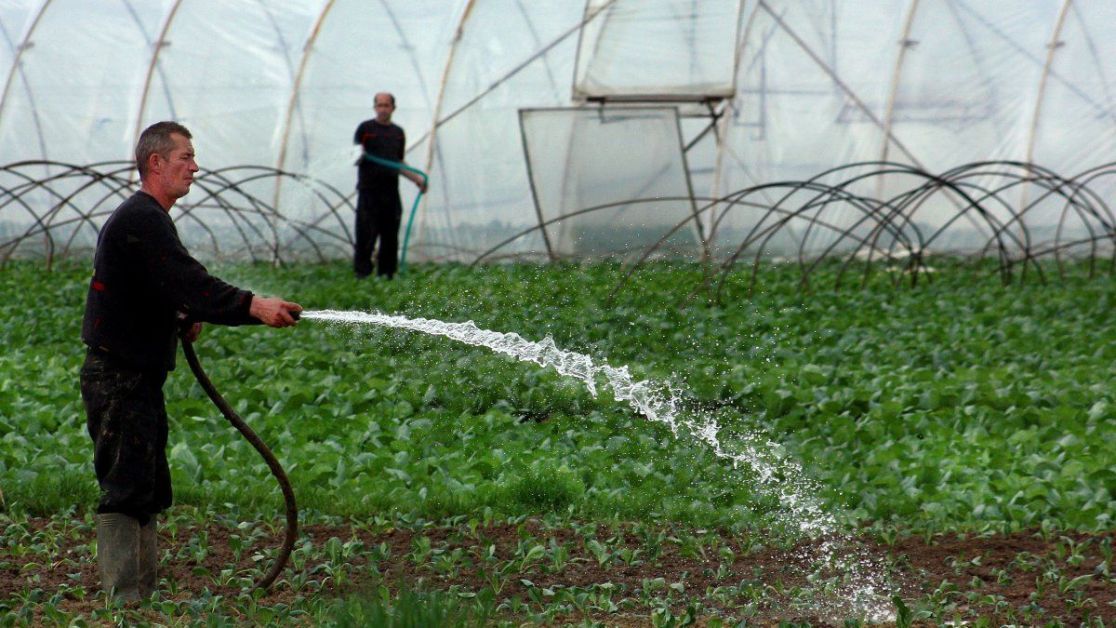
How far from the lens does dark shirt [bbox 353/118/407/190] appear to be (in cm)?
1456

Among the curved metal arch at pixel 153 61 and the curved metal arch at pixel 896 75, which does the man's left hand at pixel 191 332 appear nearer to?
the curved metal arch at pixel 896 75

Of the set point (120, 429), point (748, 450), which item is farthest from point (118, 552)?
point (748, 450)

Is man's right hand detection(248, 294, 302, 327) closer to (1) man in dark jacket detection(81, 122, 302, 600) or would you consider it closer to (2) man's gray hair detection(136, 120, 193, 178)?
(1) man in dark jacket detection(81, 122, 302, 600)

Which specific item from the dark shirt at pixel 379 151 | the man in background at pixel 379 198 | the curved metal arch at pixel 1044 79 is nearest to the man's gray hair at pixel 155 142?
the man in background at pixel 379 198

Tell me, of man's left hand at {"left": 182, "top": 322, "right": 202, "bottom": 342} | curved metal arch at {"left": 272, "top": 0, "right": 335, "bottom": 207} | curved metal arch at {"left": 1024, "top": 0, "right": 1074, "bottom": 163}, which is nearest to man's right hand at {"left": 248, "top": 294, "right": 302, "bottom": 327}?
man's left hand at {"left": 182, "top": 322, "right": 202, "bottom": 342}

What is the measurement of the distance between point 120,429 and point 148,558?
50 centimetres

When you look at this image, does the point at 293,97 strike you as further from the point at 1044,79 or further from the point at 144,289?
the point at 144,289

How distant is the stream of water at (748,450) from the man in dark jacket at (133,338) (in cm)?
52

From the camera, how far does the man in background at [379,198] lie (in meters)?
14.5

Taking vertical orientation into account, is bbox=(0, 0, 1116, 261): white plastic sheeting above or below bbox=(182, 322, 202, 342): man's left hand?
above

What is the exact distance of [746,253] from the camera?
56.8ft

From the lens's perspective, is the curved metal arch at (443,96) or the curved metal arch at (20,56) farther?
the curved metal arch at (20,56)

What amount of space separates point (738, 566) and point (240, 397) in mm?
3911

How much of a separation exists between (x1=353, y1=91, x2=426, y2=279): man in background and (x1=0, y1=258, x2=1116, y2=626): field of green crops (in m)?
2.80
